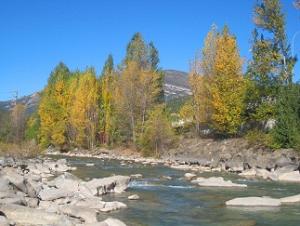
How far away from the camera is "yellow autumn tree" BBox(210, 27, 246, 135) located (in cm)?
5253

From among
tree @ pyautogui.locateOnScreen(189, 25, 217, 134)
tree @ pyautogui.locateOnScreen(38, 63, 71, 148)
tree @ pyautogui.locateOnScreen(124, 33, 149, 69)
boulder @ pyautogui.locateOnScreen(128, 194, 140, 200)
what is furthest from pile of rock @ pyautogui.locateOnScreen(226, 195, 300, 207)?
tree @ pyautogui.locateOnScreen(38, 63, 71, 148)

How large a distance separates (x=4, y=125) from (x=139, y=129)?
52046mm

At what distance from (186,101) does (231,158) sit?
21.6 metres

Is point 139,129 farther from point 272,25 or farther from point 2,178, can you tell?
point 2,178

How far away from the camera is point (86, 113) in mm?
74938

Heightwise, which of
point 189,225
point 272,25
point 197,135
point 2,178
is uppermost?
point 272,25

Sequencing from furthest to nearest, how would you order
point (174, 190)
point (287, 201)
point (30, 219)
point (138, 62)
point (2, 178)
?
1. point (138, 62)
2. point (174, 190)
3. point (287, 201)
4. point (2, 178)
5. point (30, 219)

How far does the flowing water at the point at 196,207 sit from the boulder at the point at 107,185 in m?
0.59

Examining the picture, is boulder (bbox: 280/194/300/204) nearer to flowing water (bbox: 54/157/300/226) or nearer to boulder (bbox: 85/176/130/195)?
flowing water (bbox: 54/157/300/226)

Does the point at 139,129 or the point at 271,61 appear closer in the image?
the point at 271,61

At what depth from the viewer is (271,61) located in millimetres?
49031

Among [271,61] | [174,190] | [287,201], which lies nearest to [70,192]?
[174,190]

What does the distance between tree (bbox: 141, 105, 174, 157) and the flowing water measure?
25.4m

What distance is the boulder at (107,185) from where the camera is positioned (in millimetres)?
24875
